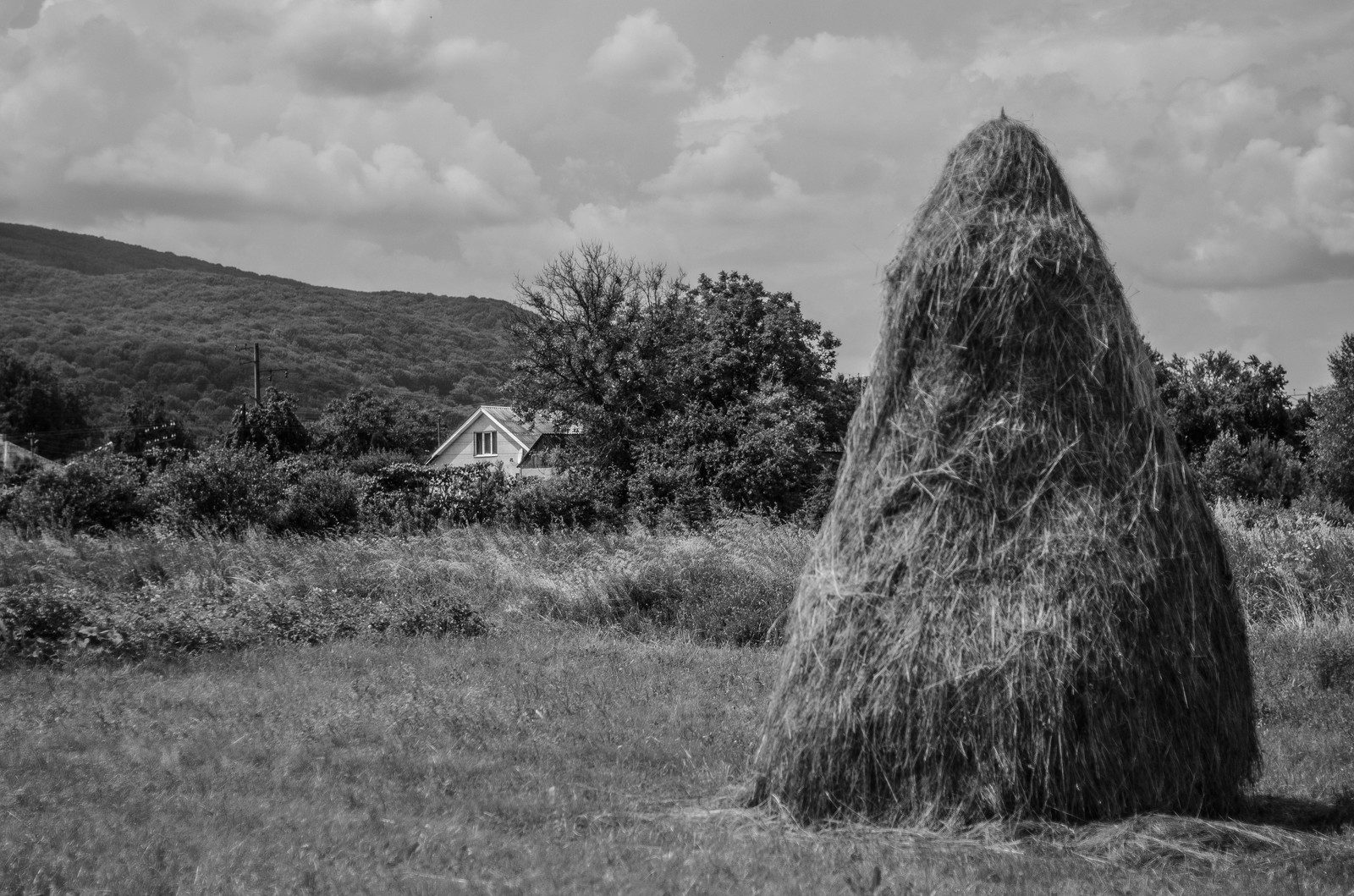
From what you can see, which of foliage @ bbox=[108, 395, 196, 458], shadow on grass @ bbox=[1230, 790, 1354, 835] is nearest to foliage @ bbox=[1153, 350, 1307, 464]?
shadow on grass @ bbox=[1230, 790, 1354, 835]

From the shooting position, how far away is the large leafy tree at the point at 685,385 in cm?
3472

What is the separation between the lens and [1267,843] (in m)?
5.80

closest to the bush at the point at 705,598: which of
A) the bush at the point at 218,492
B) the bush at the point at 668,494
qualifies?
the bush at the point at 218,492

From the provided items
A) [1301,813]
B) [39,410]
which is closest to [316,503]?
[1301,813]

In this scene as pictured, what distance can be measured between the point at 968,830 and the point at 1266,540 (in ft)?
37.3

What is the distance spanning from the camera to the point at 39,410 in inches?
3022

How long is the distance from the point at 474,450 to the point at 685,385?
3406cm

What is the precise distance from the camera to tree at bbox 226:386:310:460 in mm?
54938

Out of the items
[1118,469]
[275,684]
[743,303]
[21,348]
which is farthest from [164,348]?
[1118,469]

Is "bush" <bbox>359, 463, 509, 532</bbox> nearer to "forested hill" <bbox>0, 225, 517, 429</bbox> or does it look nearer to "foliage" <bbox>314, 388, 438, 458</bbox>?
"forested hill" <bbox>0, 225, 517, 429</bbox>

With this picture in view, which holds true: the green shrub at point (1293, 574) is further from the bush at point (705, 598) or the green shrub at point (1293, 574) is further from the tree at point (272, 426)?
the tree at point (272, 426)

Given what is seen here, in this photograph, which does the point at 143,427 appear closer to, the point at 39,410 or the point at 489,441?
the point at 39,410

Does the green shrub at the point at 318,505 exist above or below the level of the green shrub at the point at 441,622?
above

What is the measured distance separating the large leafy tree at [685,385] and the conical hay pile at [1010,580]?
2618 cm
